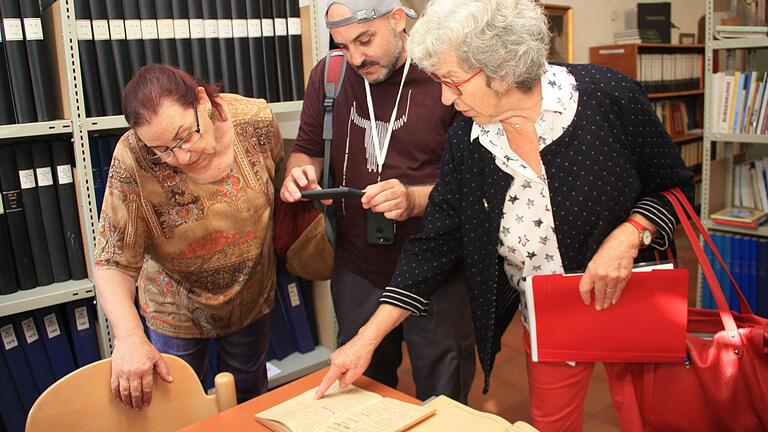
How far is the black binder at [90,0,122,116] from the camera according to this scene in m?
1.94

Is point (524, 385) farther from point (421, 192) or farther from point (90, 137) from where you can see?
point (90, 137)

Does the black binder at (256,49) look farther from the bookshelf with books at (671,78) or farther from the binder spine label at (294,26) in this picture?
the bookshelf with books at (671,78)

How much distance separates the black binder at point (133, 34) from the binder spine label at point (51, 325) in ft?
2.74

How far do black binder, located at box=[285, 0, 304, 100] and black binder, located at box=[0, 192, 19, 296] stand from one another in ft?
3.35

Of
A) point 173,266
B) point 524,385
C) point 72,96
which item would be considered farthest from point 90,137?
point 524,385

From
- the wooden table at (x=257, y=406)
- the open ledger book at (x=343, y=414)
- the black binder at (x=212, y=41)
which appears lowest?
the wooden table at (x=257, y=406)

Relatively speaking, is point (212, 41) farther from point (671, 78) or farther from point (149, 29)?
point (671, 78)

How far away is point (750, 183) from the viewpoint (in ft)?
10.3

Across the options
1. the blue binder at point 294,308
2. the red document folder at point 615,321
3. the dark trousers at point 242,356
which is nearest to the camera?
A: the red document folder at point 615,321

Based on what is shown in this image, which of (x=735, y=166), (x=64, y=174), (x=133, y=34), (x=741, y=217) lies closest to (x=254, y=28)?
(x=133, y=34)

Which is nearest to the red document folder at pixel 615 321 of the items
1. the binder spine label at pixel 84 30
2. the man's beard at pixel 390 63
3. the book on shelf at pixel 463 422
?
the book on shelf at pixel 463 422

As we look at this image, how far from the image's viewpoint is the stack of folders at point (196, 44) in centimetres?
196

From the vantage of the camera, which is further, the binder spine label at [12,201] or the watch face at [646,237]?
the binder spine label at [12,201]

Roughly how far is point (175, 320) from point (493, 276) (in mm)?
886
